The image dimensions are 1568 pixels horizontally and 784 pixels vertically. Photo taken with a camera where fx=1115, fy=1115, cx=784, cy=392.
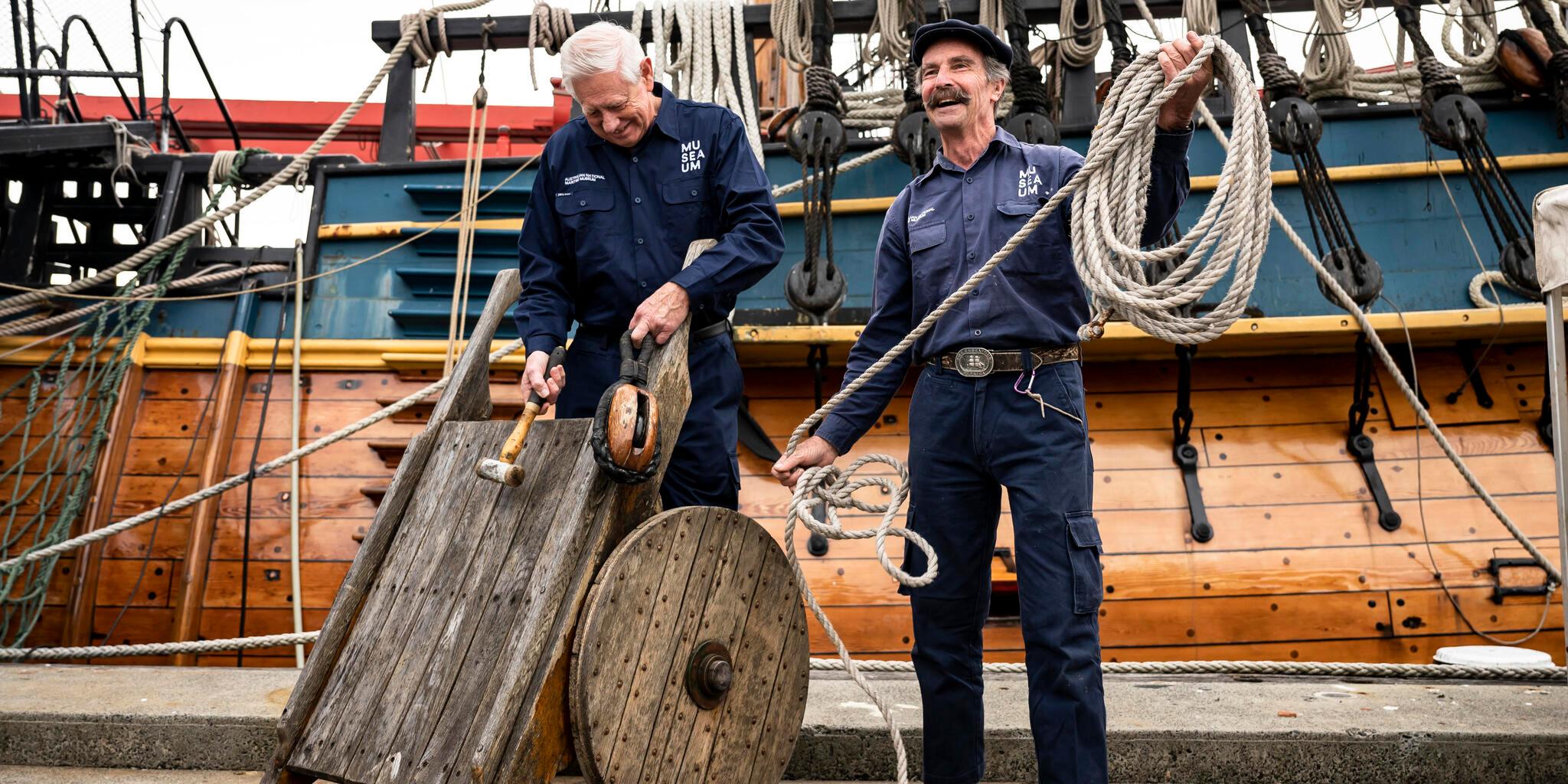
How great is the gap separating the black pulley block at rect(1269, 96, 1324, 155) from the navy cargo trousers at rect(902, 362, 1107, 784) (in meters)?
2.58

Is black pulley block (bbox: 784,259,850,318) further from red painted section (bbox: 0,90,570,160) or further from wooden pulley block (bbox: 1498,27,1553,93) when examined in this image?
red painted section (bbox: 0,90,570,160)

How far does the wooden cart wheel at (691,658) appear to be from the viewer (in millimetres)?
1886

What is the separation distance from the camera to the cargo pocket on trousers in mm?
2049

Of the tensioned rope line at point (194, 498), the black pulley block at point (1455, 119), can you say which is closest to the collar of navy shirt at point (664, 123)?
the tensioned rope line at point (194, 498)

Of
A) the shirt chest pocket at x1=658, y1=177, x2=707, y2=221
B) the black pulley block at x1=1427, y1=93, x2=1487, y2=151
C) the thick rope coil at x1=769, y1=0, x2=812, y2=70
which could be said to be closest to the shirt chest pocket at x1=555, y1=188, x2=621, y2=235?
the shirt chest pocket at x1=658, y1=177, x2=707, y2=221

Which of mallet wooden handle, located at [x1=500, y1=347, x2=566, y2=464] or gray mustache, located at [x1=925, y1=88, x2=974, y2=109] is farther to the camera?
gray mustache, located at [x1=925, y1=88, x2=974, y2=109]

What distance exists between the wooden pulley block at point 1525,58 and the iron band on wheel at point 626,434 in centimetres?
452

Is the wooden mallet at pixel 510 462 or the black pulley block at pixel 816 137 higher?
the black pulley block at pixel 816 137

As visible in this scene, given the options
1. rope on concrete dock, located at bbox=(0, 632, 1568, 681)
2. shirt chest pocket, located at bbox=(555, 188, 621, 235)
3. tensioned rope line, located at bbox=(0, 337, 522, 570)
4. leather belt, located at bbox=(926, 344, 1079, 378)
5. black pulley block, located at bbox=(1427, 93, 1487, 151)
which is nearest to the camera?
leather belt, located at bbox=(926, 344, 1079, 378)

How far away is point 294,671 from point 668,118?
2002 millimetres

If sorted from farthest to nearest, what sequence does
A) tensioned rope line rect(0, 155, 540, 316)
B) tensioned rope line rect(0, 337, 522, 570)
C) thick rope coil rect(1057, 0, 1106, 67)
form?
thick rope coil rect(1057, 0, 1106, 67) < tensioned rope line rect(0, 155, 540, 316) < tensioned rope line rect(0, 337, 522, 570)

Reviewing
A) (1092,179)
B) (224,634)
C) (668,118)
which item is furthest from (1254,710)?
(224,634)

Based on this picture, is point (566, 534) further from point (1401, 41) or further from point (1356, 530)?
point (1401, 41)

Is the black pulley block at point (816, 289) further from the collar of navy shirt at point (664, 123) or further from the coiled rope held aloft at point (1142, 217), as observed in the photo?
the coiled rope held aloft at point (1142, 217)
